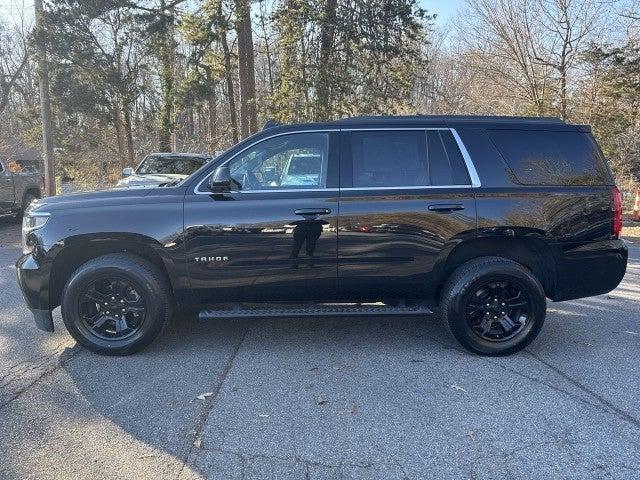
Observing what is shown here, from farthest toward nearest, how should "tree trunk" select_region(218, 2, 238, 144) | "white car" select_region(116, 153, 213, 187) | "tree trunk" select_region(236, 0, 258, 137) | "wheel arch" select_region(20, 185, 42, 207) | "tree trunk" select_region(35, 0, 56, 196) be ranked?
"tree trunk" select_region(218, 2, 238, 144)
"tree trunk" select_region(236, 0, 258, 137)
"tree trunk" select_region(35, 0, 56, 196)
"wheel arch" select_region(20, 185, 42, 207)
"white car" select_region(116, 153, 213, 187)

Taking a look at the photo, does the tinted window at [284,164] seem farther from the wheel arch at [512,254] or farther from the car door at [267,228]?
the wheel arch at [512,254]

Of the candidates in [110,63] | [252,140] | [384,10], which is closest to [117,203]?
[252,140]

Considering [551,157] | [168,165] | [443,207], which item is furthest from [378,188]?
[168,165]

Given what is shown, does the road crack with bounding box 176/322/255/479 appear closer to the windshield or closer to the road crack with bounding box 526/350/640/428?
the road crack with bounding box 526/350/640/428

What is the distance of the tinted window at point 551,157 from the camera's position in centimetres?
406

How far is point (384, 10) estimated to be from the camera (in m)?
13.6

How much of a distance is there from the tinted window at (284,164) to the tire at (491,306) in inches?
56.0

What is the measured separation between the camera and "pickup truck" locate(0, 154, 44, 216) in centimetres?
1131

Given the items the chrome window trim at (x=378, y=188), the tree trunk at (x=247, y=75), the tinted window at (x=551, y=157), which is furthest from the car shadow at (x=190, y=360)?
the tree trunk at (x=247, y=75)

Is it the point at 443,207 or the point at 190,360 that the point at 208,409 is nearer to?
the point at 190,360

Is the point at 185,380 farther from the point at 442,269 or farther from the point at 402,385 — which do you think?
the point at 442,269

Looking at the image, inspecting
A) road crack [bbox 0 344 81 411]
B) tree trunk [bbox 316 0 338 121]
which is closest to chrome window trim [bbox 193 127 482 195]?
road crack [bbox 0 344 81 411]

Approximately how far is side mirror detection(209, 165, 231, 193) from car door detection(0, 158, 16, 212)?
969cm

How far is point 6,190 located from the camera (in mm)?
11336
